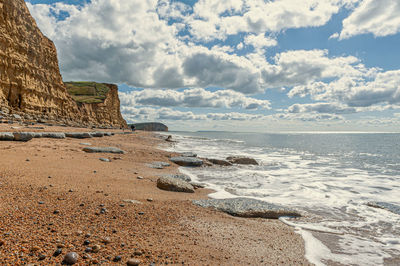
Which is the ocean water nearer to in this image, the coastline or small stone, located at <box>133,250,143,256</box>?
the coastline

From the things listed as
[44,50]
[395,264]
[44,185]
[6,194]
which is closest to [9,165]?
[44,185]

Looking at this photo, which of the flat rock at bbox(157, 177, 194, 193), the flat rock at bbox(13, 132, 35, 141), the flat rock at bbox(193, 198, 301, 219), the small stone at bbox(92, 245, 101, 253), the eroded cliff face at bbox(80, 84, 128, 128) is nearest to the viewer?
the small stone at bbox(92, 245, 101, 253)

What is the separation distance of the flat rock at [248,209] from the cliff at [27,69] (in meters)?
28.4

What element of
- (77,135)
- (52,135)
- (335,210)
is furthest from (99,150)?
(335,210)

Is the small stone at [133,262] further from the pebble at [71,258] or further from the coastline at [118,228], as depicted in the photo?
the pebble at [71,258]

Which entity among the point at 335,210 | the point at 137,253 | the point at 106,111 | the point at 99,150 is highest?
the point at 106,111

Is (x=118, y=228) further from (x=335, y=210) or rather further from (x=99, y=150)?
(x=99, y=150)

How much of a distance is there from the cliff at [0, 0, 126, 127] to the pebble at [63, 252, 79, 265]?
29.1 meters

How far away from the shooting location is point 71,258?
2660 millimetres

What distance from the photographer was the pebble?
2.64 metres

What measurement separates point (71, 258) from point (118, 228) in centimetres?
110

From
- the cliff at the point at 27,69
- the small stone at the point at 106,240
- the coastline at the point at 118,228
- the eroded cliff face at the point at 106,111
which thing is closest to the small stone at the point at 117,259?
the coastline at the point at 118,228

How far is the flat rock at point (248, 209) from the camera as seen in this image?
5.87 metres

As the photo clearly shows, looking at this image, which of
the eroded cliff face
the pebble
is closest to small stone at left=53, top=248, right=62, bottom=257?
the pebble
